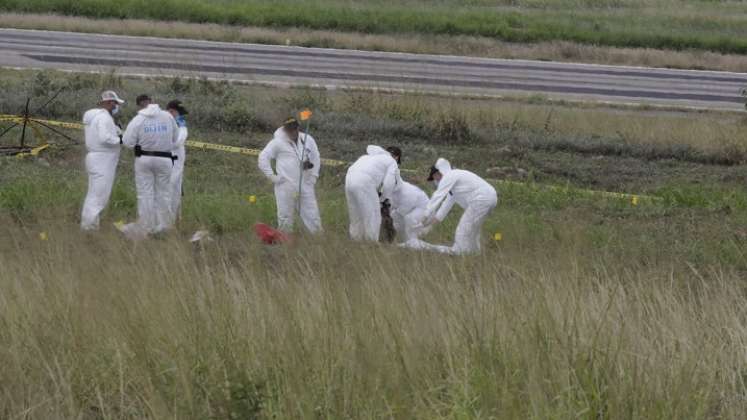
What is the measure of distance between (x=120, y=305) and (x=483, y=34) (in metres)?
39.1

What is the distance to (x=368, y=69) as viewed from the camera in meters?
35.5

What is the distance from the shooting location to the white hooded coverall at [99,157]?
1481cm

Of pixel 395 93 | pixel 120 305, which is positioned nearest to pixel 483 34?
pixel 395 93

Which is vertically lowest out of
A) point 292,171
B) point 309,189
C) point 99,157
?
point 309,189

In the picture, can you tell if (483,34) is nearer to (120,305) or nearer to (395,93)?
(395,93)

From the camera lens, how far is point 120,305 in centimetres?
732

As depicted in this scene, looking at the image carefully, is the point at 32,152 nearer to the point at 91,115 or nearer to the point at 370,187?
the point at 91,115

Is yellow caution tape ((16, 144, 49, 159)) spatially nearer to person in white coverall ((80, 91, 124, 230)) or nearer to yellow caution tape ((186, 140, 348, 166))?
yellow caution tape ((186, 140, 348, 166))

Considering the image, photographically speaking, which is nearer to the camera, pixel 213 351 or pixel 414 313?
pixel 213 351

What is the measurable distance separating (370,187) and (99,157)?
3.21 m

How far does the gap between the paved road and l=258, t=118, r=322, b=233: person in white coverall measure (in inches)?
606

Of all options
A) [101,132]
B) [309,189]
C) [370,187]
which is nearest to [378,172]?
[370,187]

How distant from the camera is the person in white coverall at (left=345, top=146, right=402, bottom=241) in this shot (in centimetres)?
1495

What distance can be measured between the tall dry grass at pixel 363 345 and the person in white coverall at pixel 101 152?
261 inches
